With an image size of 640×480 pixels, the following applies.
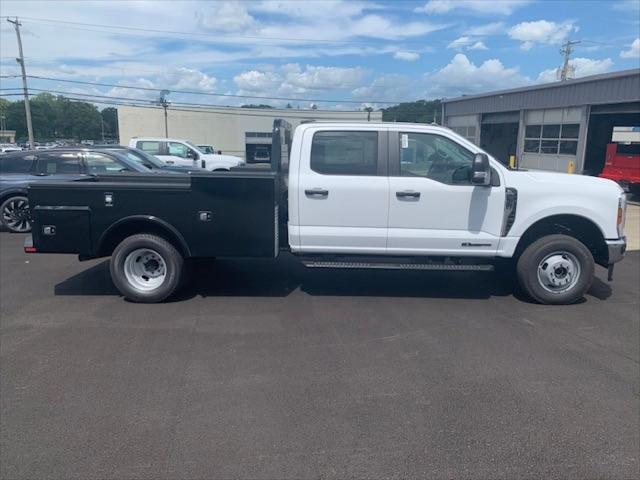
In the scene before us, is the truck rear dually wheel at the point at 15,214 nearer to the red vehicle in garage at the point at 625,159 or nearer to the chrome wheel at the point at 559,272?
the chrome wheel at the point at 559,272

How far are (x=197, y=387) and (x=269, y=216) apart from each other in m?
2.50

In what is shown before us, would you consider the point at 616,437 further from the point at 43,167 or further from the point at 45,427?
the point at 43,167

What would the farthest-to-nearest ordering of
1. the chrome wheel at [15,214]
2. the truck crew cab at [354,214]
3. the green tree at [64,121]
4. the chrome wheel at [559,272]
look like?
the green tree at [64,121], the chrome wheel at [15,214], the chrome wheel at [559,272], the truck crew cab at [354,214]

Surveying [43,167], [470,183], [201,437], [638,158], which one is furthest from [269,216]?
[638,158]


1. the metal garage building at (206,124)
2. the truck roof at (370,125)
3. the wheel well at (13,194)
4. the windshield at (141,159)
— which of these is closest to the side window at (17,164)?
the wheel well at (13,194)

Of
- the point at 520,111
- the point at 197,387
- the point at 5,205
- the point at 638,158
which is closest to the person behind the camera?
the point at 197,387

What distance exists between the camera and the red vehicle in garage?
807 inches

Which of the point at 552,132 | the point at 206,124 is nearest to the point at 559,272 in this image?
the point at 552,132

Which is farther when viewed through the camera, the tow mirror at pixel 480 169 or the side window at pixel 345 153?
the side window at pixel 345 153

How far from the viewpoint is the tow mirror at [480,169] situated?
609 cm

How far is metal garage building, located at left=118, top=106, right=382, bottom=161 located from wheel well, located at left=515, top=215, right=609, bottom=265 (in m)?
53.3

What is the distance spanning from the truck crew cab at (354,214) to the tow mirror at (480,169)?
0.17 m

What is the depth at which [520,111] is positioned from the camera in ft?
103

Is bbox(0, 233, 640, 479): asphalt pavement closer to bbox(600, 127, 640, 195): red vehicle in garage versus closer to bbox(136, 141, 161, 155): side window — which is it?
bbox(136, 141, 161, 155): side window
